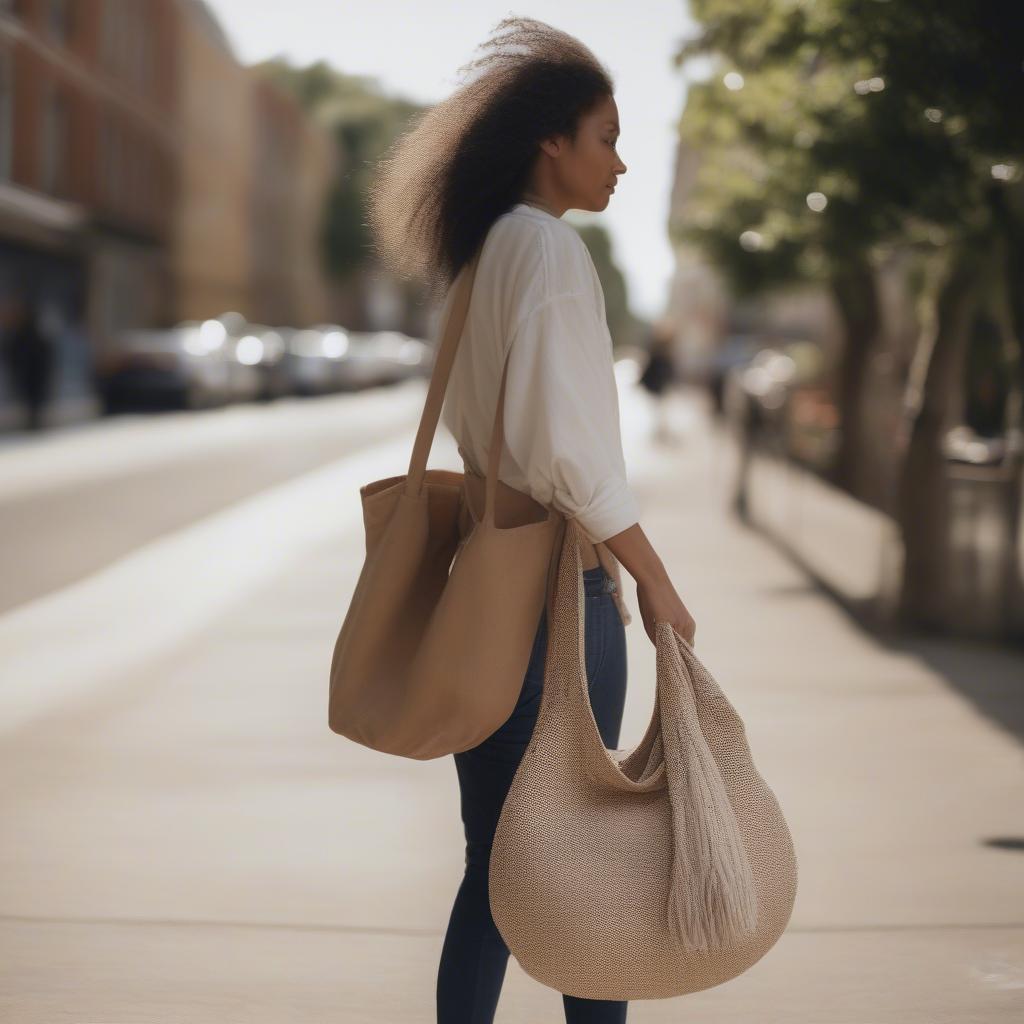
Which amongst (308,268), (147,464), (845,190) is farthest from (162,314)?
(845,190)

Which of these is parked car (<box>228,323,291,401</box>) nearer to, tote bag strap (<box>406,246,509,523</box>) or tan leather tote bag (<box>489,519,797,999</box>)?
tote bag strap (<box>406,246,509,523</box>)

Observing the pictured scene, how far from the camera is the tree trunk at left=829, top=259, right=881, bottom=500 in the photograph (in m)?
18.7

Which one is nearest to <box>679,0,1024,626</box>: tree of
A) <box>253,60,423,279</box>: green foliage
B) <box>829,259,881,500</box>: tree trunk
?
<box>829,259,881,500</box>: tree trunk

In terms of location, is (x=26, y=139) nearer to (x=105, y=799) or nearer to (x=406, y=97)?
(x=105, y=799)

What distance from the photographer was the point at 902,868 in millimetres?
4844

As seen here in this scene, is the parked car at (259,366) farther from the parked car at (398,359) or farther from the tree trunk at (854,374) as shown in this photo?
the tree trunk at (854,374)

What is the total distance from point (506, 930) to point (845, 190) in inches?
277

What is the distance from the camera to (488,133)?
2791 millimetres

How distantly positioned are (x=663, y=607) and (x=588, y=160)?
2.31ft

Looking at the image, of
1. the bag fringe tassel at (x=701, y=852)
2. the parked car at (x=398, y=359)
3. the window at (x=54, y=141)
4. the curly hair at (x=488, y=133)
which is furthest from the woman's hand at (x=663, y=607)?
the parked car at (x=398, y=359)

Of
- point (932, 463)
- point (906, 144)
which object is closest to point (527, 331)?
point (906, 144)

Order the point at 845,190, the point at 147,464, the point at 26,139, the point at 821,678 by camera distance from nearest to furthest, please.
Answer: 1. the point at 821,678
2. the point at 845,190
3. the point at 147,464
4. the point at 26,139

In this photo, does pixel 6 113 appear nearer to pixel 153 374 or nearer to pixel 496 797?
pixel 153 374

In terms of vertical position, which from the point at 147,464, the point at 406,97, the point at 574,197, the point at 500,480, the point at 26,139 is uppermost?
the point at 406,97
